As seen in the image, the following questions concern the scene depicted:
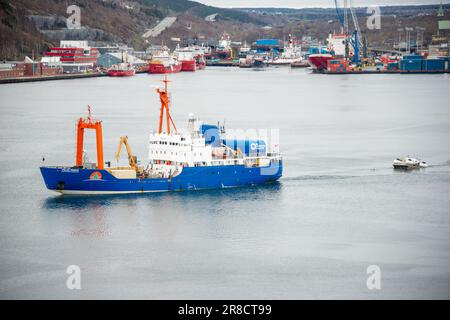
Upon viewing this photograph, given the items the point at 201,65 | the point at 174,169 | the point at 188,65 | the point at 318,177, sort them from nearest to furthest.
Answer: the point at 174,169 < the point at 318,177 < the point at 188,65 < the point at 201,65

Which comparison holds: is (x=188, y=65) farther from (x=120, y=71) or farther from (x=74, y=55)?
(x=74, y=55)

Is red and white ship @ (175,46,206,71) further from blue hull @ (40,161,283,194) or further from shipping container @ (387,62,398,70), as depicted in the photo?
blue hull @ (40,161,283,194)

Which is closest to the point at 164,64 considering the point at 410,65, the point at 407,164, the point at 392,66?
the point at 392,66

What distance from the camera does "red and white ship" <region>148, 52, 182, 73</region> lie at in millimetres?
68000

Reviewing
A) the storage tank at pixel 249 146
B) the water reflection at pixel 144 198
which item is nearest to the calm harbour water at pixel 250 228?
the water reflection at pixel 144 198

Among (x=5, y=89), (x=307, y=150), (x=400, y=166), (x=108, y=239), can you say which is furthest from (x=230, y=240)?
(x=5, y=89)

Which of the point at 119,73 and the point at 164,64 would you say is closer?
the point at 119,73

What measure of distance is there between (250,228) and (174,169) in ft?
11.0

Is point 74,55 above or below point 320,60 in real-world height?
above

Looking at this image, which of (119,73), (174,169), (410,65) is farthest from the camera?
(410,65)

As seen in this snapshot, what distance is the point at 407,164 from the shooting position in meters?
21.2

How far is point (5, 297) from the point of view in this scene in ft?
38.7
